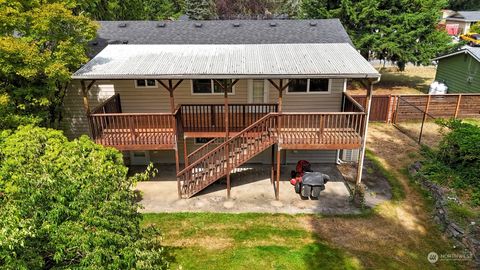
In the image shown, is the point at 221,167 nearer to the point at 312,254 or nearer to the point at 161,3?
the point at 312,254

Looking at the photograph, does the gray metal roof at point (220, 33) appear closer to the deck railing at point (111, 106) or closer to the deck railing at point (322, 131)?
the deck railing at point (111, 106)

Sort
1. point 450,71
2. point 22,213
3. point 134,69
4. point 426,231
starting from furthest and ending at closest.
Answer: point 450,71
point 134,69
point 426,231
point 22,213

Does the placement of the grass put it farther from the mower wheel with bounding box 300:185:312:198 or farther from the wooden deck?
the wooden deck

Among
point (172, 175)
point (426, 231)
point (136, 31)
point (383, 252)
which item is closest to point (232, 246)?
point (383, 252)

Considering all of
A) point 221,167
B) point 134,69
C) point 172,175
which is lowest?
point 172,175

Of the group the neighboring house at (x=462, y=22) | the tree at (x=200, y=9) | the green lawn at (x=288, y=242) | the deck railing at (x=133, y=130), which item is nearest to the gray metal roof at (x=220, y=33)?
the deck railing at (x=133, y=130)

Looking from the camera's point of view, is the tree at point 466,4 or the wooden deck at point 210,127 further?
the tree at point 466,4

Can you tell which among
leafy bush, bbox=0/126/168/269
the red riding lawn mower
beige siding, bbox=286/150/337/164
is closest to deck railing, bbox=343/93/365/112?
beige siding, bbox=286/150/337/164
